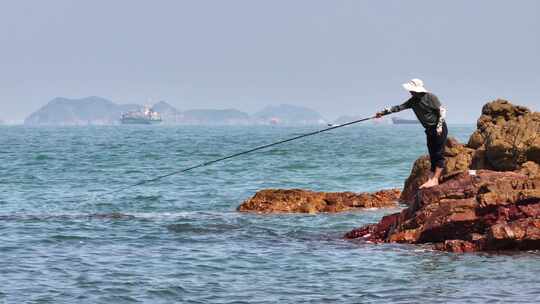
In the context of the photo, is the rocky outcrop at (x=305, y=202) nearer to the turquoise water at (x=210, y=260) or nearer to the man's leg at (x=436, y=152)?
the turquoise water at (x=210, y=260)

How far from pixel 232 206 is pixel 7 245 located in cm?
939

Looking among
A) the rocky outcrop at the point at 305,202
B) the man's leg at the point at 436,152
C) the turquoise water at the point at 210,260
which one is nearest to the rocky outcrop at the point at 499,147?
the man's leg at the point at 436,152

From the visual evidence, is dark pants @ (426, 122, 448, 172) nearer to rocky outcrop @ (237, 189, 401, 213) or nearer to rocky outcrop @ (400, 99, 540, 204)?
rocky outcrop @ (400, 99, 540, 204)

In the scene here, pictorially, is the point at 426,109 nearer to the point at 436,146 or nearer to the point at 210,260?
the point at 436,146

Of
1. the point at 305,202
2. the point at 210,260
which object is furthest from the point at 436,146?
the point at 305,202

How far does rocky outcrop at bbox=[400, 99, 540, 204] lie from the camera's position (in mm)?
20312

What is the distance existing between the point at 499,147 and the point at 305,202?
17.6ft

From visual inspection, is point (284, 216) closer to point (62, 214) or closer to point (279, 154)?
point (62, 214)

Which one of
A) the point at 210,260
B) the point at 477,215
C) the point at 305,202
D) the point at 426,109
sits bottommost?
the point at 210,260

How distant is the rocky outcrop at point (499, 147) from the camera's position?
66.6 ft

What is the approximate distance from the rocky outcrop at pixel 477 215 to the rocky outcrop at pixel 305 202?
6.29 meters

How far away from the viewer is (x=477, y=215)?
16094 mm

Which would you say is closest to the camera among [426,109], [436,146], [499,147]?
[426,109]

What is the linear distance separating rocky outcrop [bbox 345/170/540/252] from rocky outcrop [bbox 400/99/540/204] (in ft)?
3.24
